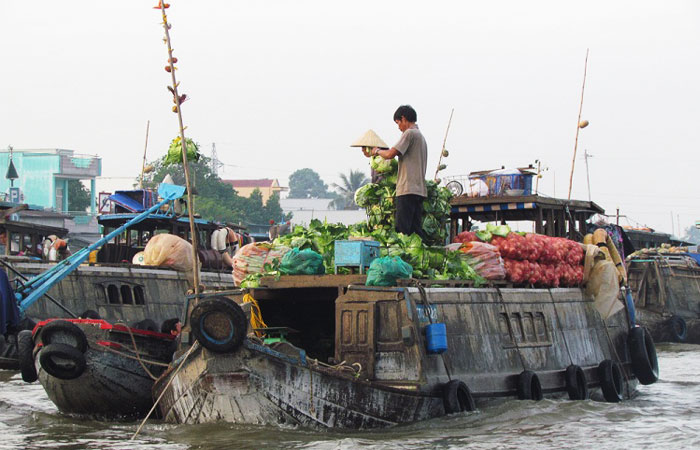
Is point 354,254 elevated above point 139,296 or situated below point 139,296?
above

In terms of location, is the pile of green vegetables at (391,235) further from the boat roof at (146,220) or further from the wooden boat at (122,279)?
the boat roof at (146,220)

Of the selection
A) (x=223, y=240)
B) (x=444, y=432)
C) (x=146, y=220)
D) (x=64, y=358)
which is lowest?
(x=444, y=432)

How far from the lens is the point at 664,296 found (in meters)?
31.6

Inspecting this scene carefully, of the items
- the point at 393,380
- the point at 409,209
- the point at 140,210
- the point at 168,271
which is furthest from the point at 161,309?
the point at 393,380

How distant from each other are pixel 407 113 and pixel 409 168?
677 millimetres

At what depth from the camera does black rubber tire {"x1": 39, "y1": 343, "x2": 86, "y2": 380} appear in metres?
11.8

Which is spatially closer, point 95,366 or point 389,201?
point 95,366

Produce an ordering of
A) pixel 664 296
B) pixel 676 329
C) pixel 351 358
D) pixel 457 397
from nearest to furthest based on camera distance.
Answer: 1. pixel 351 358
2. pixel 457 397
3. pixel 676 329
4. pixel 664 296

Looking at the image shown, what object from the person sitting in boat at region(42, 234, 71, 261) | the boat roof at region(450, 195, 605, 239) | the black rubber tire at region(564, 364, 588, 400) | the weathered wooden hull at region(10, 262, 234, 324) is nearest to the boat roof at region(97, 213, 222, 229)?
the person sitting in boat at region(42, 234, 71, 261)

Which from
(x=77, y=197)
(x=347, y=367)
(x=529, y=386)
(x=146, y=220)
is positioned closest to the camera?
(x=347, y=367)

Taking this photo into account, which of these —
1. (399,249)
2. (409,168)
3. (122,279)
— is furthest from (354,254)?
(122,279)

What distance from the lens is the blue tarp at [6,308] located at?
47.6 ft

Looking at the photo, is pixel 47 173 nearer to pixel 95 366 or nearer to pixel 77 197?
pixel 77 197

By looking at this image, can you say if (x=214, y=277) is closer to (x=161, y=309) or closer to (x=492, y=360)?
(x=161, y=309)
